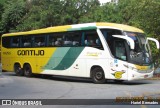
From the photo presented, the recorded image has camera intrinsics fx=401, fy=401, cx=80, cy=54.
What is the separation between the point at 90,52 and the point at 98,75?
1.32 m

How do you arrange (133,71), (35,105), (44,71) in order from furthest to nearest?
1. (44,71)
2. (133,71)
3. (35,105)

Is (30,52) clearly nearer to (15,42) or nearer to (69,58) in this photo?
(15,42)

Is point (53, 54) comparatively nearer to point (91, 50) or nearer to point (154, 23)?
point (91, 50)

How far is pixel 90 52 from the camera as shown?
21594mm

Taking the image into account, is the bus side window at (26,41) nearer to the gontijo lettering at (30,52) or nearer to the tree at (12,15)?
the gontijo lettering at (30,52)

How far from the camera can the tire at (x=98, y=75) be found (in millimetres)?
21172

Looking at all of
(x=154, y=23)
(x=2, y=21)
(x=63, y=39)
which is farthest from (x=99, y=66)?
(x=2, y=21)

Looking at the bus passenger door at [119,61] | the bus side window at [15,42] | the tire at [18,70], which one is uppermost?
the bus side window at [15,42]

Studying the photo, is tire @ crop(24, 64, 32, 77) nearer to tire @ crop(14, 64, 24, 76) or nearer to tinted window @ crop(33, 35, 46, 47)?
tire @ crop(14, 64, 24, 76)

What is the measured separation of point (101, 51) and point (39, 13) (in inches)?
775

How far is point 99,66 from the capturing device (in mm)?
21344

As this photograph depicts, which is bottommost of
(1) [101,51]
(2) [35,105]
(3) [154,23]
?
(2) [35,105]

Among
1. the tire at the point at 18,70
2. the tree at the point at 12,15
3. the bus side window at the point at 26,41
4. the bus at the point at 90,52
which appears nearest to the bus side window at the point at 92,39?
the bus at the point at 90,52

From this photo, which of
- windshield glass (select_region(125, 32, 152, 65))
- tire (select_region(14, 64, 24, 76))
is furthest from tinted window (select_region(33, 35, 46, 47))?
windshield glass (select_region(125, 32, 152, 65))
